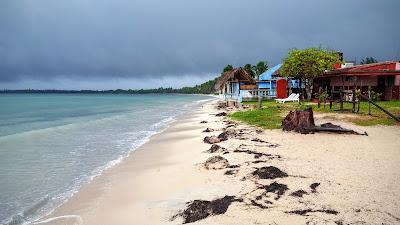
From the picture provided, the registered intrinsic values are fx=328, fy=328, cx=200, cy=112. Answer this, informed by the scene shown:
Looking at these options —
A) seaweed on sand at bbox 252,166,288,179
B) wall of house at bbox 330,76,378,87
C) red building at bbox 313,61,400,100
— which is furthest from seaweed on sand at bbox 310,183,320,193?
wall of house at bbox 330,76,378,87

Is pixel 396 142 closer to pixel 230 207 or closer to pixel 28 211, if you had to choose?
pixel 230 207

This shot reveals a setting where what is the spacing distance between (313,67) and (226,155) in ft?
79.0

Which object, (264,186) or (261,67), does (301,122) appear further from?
(261,67)

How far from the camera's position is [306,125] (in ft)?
46.6

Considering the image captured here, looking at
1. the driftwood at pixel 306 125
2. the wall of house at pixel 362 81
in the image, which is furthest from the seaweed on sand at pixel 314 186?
the wall of house at pixel 362 81

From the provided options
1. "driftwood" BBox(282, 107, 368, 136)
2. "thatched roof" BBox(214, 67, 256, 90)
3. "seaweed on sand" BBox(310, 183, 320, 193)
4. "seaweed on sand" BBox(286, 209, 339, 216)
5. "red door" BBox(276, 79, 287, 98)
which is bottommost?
"seaweed on sand" BBox(286, 209, 339, 216)

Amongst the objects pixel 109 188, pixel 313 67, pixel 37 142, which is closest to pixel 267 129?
pixel 109 188

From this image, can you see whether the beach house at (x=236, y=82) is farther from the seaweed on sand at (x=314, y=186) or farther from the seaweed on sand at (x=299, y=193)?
the seaweed on sand at (x=299, y=193)

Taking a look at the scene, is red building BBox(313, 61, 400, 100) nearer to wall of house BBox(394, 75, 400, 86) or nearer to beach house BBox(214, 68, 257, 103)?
wall of house BBox(394, 75, 400, 86)

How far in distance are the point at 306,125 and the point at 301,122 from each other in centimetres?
27

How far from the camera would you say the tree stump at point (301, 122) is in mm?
14109

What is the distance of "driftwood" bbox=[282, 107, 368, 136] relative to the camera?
13.6 m

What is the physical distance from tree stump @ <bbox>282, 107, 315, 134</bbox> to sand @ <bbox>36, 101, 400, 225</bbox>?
1.21 meters

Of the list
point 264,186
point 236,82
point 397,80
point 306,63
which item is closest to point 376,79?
point 397,80
